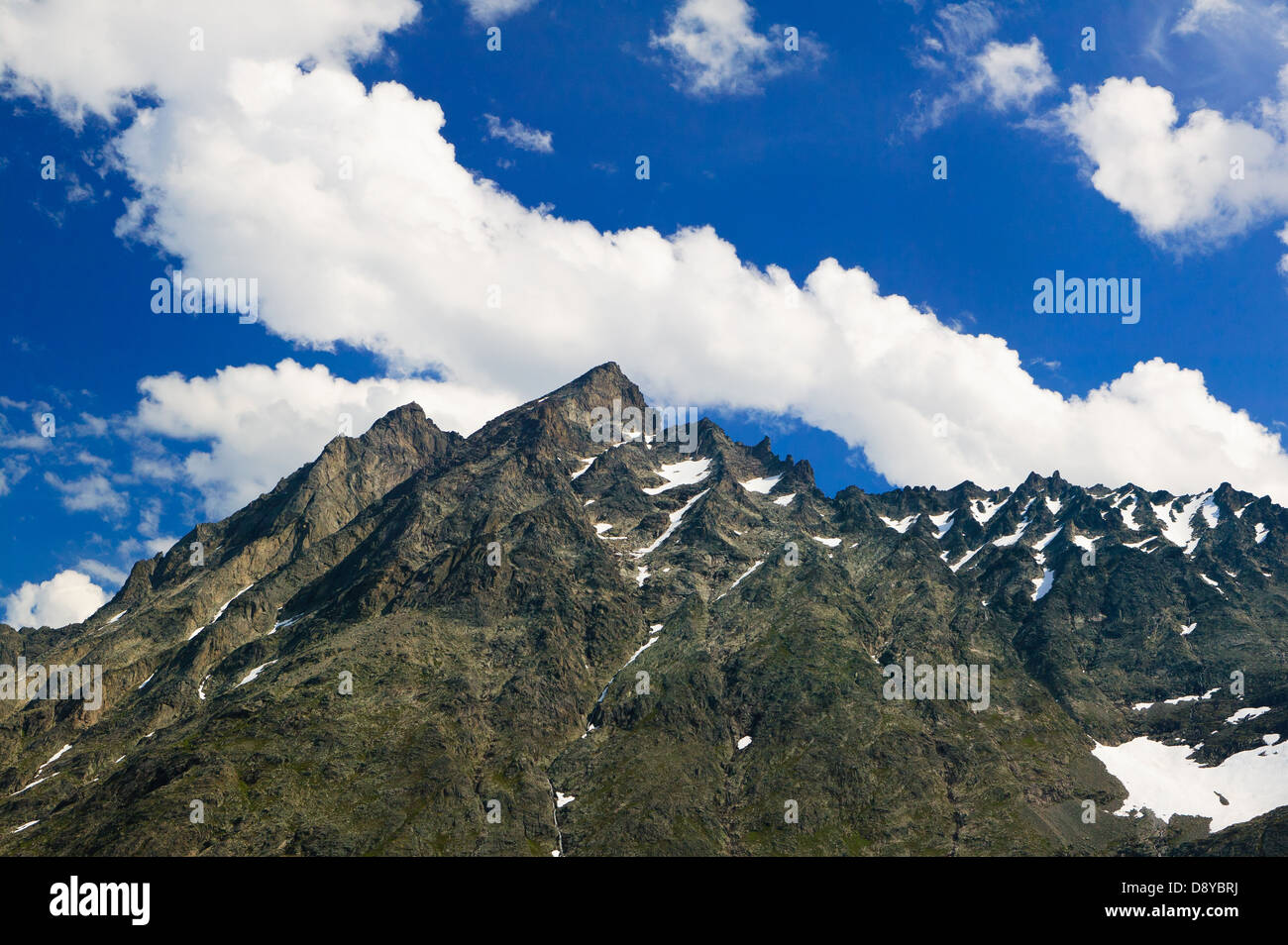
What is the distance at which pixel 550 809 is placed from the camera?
7402 inches

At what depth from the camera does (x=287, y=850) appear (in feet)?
525
